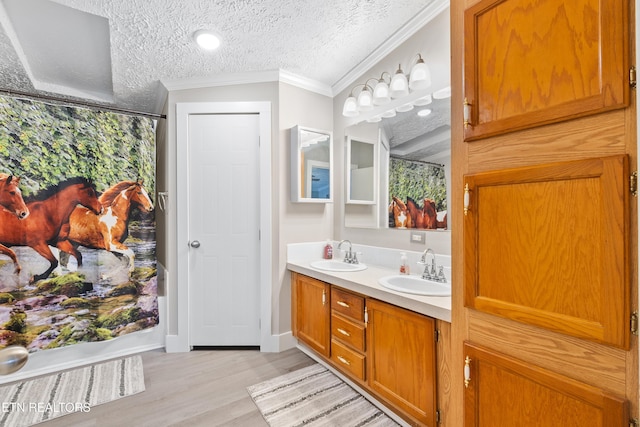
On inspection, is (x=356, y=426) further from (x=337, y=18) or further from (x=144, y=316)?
(x=337, y=18)

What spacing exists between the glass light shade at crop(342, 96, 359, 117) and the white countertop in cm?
133

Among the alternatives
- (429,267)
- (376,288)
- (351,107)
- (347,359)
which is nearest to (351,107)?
(351,107)

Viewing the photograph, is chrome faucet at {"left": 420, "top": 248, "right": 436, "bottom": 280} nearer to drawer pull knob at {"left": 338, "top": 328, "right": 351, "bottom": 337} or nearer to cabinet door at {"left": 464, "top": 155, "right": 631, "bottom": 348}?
drawer pull knob at {"left": 338, "top": 328, "right": 351, "bottom": 337}

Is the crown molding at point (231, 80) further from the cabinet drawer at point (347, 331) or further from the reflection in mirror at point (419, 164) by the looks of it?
the cabinet drawer at point (347, 331)

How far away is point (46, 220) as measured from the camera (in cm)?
213

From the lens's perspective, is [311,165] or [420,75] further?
[311,165]

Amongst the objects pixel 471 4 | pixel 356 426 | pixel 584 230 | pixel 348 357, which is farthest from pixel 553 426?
pixel 471 4

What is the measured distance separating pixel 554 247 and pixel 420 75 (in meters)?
1.48

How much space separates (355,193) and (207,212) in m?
1.34

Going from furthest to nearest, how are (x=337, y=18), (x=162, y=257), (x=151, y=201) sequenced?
(x=162, y=257) < (x=151, y=201) < (x=337, y=18)

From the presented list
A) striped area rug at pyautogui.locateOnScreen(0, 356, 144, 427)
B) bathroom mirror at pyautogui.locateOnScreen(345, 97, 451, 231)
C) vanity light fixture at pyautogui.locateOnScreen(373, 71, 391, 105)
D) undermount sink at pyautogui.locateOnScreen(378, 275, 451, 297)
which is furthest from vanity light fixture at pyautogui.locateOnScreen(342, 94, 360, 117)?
striped area rug at pyautogui.locateOnScreen(0, 356, 144, 427)

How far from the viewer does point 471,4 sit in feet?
3.53

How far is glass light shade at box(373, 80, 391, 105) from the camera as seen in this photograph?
7.31 ft

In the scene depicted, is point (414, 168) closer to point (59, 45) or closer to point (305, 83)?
point (305, 83)
